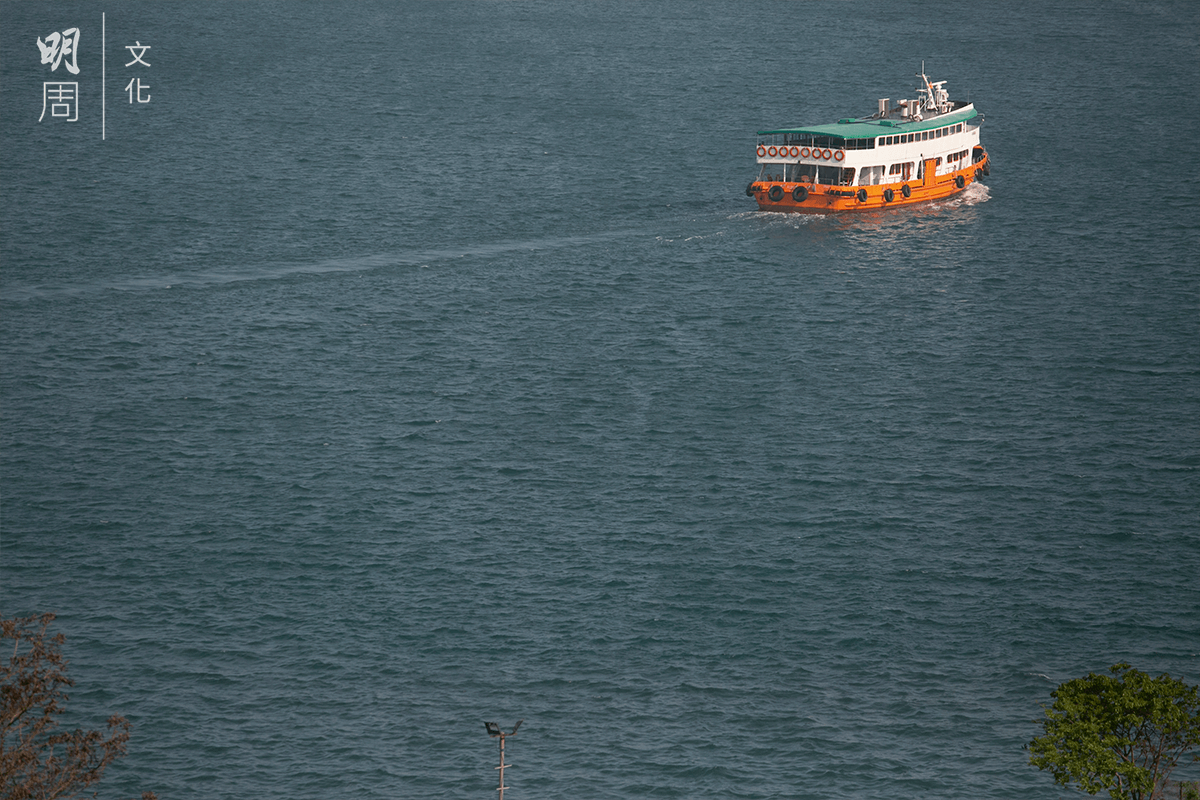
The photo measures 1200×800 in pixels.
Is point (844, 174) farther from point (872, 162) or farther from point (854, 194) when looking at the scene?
point (872, 162)

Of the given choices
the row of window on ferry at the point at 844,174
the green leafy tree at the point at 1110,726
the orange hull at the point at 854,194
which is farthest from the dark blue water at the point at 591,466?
the green leafy tree at the point at 1110,726

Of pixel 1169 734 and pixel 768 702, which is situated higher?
pixel 1169 734

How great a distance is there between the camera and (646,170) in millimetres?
160250

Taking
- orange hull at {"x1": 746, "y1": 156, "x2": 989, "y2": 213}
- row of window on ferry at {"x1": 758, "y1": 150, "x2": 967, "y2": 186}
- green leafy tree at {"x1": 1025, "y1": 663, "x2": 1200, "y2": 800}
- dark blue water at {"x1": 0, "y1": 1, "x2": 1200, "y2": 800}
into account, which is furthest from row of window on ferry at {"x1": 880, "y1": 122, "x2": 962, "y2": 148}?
green leafy tree at {"x1": 1025, "y1": 663, "x2": 1200, "y2": 800}

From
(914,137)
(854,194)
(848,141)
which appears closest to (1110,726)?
(854,194)

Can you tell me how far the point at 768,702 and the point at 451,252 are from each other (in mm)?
75094

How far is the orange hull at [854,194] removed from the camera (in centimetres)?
→ 14162

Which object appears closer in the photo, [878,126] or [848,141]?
[848,141]

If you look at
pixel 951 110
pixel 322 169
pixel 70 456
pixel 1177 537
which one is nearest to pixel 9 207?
pixel 322 169

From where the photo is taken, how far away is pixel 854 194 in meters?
142

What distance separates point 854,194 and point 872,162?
148 inches

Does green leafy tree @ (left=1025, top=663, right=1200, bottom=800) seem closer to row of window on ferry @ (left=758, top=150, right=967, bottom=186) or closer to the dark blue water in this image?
the dark blue water

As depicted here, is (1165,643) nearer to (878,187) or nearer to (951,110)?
(878,187)

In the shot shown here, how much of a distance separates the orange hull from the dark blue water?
216 cm
